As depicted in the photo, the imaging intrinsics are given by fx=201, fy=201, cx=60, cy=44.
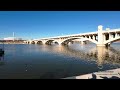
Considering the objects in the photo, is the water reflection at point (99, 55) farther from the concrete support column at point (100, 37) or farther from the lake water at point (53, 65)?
the concrete support column at point (100, 37)

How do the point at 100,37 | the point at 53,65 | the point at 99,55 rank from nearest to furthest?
the point at 53,65 < the point at 99,55 < the point at 100,37

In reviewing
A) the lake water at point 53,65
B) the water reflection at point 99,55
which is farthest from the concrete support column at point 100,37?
the lake water at point 53,65

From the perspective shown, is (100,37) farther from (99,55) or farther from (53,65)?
(53,65)

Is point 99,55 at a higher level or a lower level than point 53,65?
higher

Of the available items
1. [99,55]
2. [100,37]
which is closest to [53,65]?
[99,55]

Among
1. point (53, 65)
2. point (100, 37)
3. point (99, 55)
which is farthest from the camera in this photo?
point (100, 37)

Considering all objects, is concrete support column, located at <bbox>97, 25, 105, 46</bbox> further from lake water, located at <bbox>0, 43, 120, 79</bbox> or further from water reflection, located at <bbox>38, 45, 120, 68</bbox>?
lake water, located at <bbox>0, 43, 120, 79</bbox>

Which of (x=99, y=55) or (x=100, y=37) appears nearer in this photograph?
(x=99, y=55)

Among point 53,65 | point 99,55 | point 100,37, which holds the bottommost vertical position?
point 53,65

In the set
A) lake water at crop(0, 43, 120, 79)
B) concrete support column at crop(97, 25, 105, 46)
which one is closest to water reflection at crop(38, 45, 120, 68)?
lake water at crop(0, 43, 120, 79)
